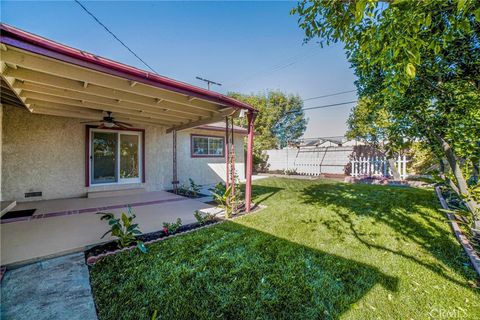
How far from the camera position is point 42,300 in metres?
2.04

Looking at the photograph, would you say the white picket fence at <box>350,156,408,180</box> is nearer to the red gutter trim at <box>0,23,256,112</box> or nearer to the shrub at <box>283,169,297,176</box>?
the shrub at <box>283,169,297,176</box>

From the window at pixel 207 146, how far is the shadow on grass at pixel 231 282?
6.72 metres

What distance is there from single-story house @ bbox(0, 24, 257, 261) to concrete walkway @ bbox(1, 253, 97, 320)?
1.93ft

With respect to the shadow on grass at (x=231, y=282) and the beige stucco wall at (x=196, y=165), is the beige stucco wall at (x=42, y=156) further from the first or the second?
the shadow on grass at (x=231, y=282)

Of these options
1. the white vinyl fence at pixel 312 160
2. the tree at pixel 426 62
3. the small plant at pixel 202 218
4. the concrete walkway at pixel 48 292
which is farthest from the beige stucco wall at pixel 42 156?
the white vinyl fence at pixel 312 160

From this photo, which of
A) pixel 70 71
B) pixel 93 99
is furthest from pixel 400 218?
pixel 93 99

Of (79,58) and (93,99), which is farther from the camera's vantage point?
(93,99)

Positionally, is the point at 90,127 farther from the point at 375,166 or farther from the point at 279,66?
the point at 279,66

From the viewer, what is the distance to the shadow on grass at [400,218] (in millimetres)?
3035

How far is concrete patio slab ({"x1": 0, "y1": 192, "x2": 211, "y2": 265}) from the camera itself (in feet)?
9.96

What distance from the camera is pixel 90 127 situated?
22.9 ft

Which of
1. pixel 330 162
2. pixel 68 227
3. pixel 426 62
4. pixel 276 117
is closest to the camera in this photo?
pixel 426 62

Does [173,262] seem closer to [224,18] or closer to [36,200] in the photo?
[36,200]

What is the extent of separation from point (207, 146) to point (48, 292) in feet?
27.4
